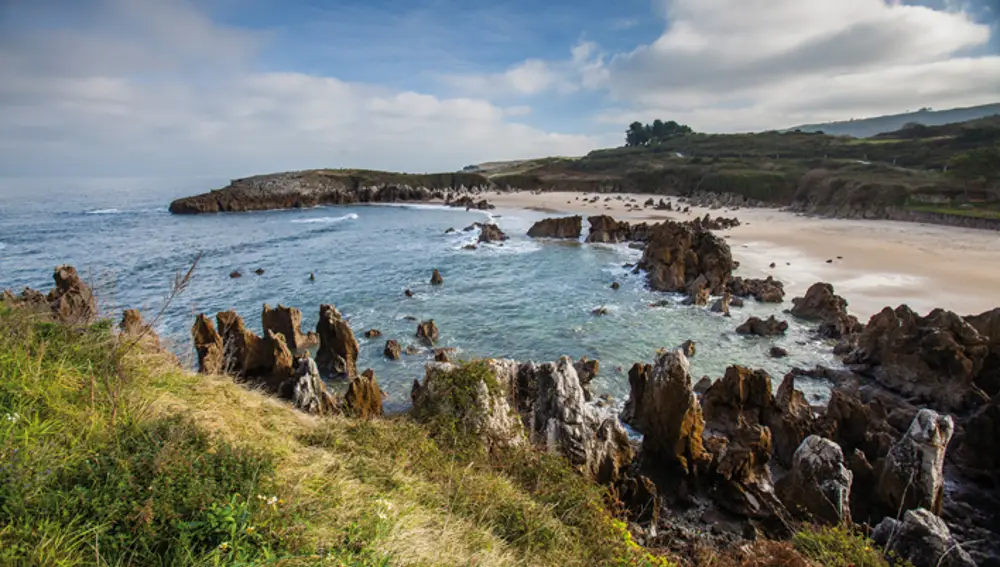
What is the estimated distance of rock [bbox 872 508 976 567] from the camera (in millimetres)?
A: 8555

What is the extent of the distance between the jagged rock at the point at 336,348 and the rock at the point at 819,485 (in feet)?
57.1

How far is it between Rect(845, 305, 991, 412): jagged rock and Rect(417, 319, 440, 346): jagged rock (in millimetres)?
20804

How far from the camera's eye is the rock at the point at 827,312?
24.1 meters

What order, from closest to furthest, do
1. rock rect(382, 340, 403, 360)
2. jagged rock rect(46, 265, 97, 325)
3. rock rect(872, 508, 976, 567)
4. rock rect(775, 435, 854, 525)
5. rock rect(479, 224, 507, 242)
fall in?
1. rock rect(872, 508, 976, 567)
2. rock rect(775, 435, 854, 525)
3. jagged rock rect(46, 265, 97, 325)
4. rock rect(382, 340, 403, 360)
5. rock rect(479, 224, 507, 242)

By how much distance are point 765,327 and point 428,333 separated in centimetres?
1905

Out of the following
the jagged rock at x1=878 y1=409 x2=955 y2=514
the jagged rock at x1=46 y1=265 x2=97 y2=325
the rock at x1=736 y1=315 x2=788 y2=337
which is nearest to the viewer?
the jagged rock at x1=878 y1=409 x2=955 y2=514

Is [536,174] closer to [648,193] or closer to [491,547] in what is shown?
[648,193]

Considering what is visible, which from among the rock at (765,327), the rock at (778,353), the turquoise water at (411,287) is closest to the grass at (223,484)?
the turquoise water at (411,287)

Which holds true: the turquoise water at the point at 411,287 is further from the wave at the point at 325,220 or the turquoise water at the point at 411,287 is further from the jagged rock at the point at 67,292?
the wave at the point at 325,220

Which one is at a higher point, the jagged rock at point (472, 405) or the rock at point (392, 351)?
the jagged rock at point (472, 405)

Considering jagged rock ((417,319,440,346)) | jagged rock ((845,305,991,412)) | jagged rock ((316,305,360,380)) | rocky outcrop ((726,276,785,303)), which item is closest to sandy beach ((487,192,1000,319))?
rocky outcrop ((726,276,785,303))

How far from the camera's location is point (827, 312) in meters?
26.4

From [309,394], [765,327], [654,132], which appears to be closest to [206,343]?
[309,394]

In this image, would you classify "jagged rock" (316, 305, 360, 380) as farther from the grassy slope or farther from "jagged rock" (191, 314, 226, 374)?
the grassy slope
